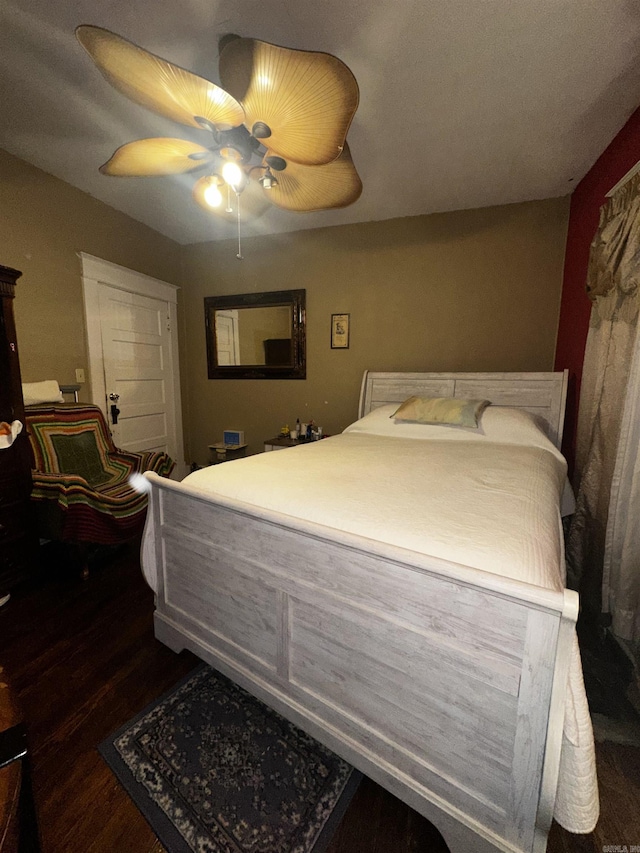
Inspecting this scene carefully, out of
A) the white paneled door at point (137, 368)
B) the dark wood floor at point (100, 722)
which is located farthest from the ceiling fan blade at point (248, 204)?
the dark wood floor at point (100, 722)

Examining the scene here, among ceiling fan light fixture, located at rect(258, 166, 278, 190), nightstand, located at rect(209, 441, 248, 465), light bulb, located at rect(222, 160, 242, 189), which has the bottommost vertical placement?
nightstand, located at rect(209, 441, 248, 465)

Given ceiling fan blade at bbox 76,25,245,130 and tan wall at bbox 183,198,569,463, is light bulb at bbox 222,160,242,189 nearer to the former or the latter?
ceiling fan blade at bbox 76,25,245,130

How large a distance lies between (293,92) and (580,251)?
7.12 ft

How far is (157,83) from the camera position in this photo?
4.00 feet

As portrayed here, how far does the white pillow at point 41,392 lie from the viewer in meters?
2.29

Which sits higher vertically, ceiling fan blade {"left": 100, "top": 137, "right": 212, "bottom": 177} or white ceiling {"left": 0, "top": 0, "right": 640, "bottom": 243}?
white ceiling {"left": 0, "top": 0, "right": 640, "bottom": 243}

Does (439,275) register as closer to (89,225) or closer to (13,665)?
(89,225)

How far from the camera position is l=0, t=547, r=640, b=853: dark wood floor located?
3.06ft

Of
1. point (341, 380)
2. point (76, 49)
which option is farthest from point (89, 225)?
point (341, 380)

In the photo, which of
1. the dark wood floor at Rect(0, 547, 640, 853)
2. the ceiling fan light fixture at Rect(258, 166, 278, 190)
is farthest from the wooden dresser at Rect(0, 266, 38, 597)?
the ceiling fan light fixture at Rect(258, 166, 278, 190)

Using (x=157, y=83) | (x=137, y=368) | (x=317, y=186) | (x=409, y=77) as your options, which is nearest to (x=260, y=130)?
(x=157, y=83)

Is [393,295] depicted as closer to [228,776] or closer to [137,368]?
[137,368]

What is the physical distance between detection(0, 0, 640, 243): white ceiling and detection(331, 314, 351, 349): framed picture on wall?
3.62ft

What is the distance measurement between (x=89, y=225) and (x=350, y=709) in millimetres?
3696
